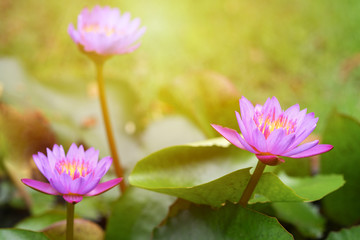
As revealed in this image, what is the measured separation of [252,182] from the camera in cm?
58

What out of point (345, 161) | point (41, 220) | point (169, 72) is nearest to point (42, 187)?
point (41, 220)

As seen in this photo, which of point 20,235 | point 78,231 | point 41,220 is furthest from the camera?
point 41,220

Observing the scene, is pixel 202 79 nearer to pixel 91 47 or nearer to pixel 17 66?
pixel 91 47

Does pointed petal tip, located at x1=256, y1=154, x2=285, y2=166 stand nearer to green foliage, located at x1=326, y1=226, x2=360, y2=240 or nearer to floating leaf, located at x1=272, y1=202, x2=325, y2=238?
green foliage, located at x1=326, y1=226, x2=360, y2=240

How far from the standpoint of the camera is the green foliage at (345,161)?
86cm

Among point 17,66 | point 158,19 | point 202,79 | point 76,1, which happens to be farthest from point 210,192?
point 76,1

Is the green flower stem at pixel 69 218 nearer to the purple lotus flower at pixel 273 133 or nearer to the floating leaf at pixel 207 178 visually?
the floating leaf at pixel 207 178

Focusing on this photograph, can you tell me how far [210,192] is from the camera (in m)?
0.64

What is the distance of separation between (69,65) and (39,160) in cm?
140

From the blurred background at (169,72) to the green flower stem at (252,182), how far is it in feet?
1.02

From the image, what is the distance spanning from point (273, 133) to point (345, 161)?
17.9 inches

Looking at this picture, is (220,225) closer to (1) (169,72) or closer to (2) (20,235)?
(2) (20,235)

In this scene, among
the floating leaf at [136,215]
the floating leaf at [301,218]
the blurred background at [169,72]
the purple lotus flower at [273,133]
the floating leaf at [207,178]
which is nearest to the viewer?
the purple lotus flower at [273,133]

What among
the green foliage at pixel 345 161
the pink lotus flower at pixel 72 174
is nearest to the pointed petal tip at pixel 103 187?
the pink lotus flower at pixel 72 174
